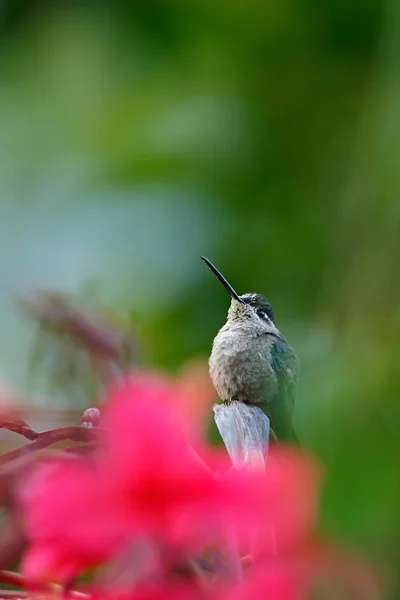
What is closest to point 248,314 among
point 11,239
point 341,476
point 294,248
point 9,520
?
point 9,520

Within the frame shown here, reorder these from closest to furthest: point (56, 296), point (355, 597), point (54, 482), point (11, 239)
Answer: point (54, 482) → point (355, 597) → point (56, 296) → point (11, 239)

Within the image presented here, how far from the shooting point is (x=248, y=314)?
0.42 m

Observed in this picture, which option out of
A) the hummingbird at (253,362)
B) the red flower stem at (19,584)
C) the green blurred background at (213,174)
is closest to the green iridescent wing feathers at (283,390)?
the hummingbird at (253,362)

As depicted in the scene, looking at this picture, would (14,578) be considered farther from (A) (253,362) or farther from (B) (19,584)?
(A) (253,362)

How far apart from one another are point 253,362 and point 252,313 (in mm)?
23

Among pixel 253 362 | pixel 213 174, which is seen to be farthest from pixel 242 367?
pixel 213 174

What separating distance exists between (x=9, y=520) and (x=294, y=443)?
0.13 meters

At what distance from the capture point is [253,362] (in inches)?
16.4

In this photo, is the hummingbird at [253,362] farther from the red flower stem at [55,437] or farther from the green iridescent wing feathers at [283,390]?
the red flower stem at [55,437]

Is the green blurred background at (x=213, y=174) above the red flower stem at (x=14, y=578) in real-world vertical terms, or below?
above

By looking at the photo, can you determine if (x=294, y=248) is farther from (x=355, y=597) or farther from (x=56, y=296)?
(x=355, y=597)

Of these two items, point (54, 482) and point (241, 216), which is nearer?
point (54, 482)

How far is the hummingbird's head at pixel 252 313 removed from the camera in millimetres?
419

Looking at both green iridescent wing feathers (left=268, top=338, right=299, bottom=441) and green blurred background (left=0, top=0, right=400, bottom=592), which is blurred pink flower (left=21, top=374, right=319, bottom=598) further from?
green blurred background (left=0, top=0, right=400, bottom=592)
